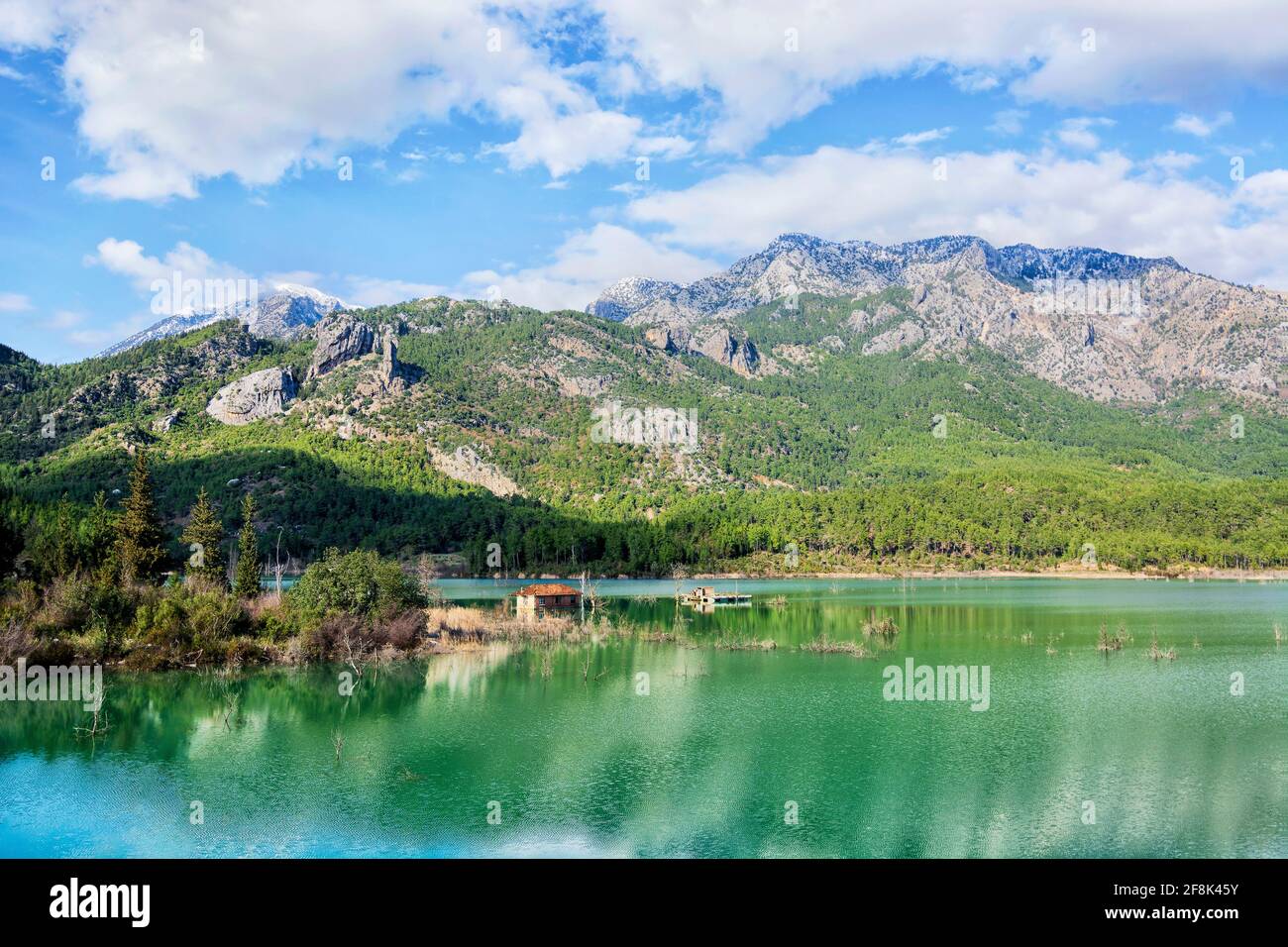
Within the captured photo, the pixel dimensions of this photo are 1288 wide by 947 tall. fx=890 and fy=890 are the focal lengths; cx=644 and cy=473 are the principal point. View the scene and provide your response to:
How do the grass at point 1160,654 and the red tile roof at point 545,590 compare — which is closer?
the grass at point 1160,654

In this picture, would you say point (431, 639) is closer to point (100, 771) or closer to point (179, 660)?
point (179, 660)

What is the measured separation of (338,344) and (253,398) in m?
26.1

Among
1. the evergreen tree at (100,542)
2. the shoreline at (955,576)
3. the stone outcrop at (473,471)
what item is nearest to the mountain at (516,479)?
the stone outcrop at (473,471)

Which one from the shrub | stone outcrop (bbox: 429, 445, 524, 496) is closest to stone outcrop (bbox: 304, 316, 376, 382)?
stone outcrop (bbox: 429, 445, 524, 496)

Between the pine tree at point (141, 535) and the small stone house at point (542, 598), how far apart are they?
73.3 feet

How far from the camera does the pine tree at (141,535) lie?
4506 cm

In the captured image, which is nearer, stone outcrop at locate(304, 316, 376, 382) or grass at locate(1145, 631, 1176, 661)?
grass at locate(1145, 631, 1176, 661)

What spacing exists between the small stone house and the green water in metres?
19.2

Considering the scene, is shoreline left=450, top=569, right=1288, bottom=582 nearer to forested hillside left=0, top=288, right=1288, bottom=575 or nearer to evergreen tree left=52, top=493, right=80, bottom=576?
forested hillside left=0, top=288, right=1288, bottom=575

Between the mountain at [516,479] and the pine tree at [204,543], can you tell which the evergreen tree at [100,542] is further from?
the mountain at [516,479]

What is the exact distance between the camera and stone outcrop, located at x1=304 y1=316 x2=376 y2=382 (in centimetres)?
18288
